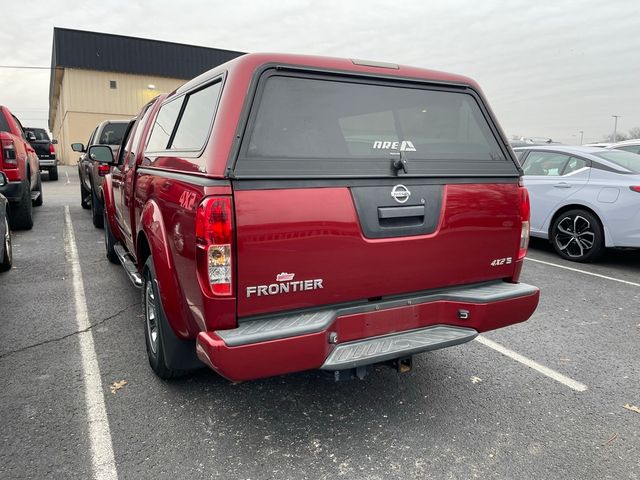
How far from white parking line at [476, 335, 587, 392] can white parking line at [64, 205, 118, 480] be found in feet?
9.38

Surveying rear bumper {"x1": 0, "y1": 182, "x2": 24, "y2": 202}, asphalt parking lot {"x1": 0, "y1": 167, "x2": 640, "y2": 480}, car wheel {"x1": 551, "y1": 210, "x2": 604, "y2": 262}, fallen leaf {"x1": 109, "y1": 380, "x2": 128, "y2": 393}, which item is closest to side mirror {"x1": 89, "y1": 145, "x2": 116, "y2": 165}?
asphalt parking lot {"x1": 0, "y1": 167, "x2": 640, "y2": 480}

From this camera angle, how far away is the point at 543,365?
3662 mm

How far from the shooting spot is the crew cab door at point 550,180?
22.8 feet

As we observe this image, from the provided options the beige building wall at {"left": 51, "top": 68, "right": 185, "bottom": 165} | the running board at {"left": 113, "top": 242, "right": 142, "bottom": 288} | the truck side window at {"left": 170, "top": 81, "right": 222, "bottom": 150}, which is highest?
the beige building wall at {"left": 51, "top": 68, "right": 185, "bottom": 165}

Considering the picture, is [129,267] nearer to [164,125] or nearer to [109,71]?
[164,125]

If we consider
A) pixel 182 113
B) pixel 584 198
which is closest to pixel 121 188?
pixel 182 113

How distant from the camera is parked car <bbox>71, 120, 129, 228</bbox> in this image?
26.3 ft

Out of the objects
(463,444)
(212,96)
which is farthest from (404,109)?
(463,444)

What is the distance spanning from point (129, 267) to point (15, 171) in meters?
4.34

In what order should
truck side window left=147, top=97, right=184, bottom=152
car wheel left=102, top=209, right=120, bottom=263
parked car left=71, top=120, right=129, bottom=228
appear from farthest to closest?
parked car left=71, top=120, right=129, bottom=228 → car wheel left=102, top=209, right=120, bottom=263 → truck side window left=147, top=97, right=184, bottom=152

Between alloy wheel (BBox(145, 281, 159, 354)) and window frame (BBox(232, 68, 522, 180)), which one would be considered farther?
alloy wheel (BBox(145, 281, 159, 354))

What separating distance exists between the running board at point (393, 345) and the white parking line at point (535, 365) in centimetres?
108

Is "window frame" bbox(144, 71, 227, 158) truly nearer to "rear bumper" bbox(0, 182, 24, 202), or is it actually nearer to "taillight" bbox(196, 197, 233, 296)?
"taillight" bbox(196, 197, 233, 296)

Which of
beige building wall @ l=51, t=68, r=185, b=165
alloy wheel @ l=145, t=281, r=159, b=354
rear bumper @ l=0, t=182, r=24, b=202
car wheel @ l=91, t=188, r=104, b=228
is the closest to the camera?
alloy wheel @ l=145, t=281, r=159, b=354
